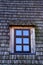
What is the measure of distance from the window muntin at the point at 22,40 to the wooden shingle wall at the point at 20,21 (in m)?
0.32

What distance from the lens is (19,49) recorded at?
7.07 metres

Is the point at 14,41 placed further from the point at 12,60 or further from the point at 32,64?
the point at 32,64

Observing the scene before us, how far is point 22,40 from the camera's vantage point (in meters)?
7.13

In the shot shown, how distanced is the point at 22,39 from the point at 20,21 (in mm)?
824

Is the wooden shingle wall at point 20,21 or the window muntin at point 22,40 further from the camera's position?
the window muntin at point 22,40

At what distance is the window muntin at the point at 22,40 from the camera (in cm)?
707

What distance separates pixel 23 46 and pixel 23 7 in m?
1.83

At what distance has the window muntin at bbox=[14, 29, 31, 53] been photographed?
7074mm

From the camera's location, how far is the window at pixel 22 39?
705 centimetres

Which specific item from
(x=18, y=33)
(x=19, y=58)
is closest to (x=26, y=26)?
(x=18, y=33)

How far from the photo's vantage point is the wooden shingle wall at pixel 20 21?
691cm

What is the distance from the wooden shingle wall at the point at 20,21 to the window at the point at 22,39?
0.19m

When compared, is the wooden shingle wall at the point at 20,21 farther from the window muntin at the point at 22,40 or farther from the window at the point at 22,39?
the window muntin at the point at 22,40

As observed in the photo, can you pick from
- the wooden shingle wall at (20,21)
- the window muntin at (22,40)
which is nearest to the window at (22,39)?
the window muntin at (22,40)
